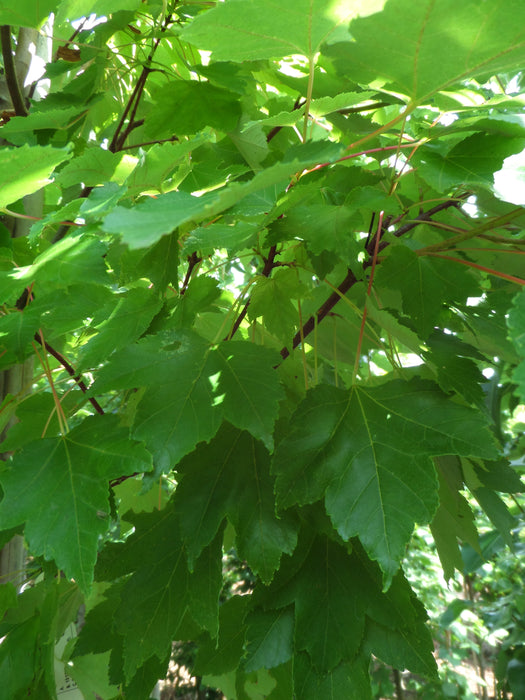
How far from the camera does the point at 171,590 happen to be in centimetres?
50

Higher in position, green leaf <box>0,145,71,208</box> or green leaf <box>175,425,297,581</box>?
green leaf <box>0,145,71,208</box>

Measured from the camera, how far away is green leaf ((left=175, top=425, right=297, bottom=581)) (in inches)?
17.3

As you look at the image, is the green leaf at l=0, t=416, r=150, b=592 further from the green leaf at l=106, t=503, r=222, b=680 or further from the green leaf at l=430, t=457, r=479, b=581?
the green leaf at l=430, t=457, r=479, b=581

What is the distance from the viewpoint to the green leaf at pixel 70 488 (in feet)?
1.35

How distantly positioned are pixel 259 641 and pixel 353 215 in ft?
1.21

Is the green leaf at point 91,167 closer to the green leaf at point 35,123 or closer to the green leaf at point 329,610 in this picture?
the green leaf at point 35,123

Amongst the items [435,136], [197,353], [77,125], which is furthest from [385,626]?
[77,125]

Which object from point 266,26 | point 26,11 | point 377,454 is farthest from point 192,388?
point 26,11

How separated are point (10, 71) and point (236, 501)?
1.90ft

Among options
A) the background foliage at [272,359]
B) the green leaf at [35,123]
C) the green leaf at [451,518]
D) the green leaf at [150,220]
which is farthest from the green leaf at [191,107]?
the green leaf at [451,518]

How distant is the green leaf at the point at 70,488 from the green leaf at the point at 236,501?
0.06 m

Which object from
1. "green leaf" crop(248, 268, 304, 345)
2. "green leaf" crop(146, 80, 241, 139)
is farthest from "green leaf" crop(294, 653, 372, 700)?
"green leaf" crop(146, 80, 241, 139)

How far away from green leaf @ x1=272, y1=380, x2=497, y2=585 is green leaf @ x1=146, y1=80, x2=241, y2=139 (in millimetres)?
321

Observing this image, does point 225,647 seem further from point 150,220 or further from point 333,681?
point 150,220
